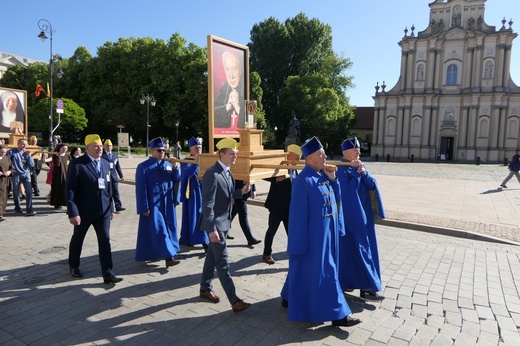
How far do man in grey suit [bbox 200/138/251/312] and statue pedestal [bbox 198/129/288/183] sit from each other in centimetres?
33

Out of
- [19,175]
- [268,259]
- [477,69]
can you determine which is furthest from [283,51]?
[268,259]

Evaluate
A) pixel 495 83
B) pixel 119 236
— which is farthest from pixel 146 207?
pixel 495 83

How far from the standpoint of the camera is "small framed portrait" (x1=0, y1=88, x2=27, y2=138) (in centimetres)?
1256

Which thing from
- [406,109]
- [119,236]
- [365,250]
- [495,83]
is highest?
[495,83]

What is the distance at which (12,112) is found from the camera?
12867 mm

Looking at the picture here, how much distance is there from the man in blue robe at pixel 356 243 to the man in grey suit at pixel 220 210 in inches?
54.4

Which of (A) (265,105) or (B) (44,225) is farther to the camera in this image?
(A) (265,105)

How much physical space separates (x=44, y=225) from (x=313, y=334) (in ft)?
25.1

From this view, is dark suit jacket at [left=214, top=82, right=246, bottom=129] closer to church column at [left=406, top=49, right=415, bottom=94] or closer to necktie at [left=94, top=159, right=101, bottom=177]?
necktie at [left=94, top=159, right=101, bottom=177]

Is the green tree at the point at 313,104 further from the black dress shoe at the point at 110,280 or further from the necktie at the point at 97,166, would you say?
the black dress shoe at the point at 110,280

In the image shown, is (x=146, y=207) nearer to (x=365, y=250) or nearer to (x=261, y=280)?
(x=261, y=280)

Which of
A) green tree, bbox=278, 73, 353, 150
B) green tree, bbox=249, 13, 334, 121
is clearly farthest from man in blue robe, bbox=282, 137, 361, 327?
green tree, bbox=249, 13, 334, 121

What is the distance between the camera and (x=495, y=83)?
4578 cm

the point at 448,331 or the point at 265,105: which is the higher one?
the point at 265,105
